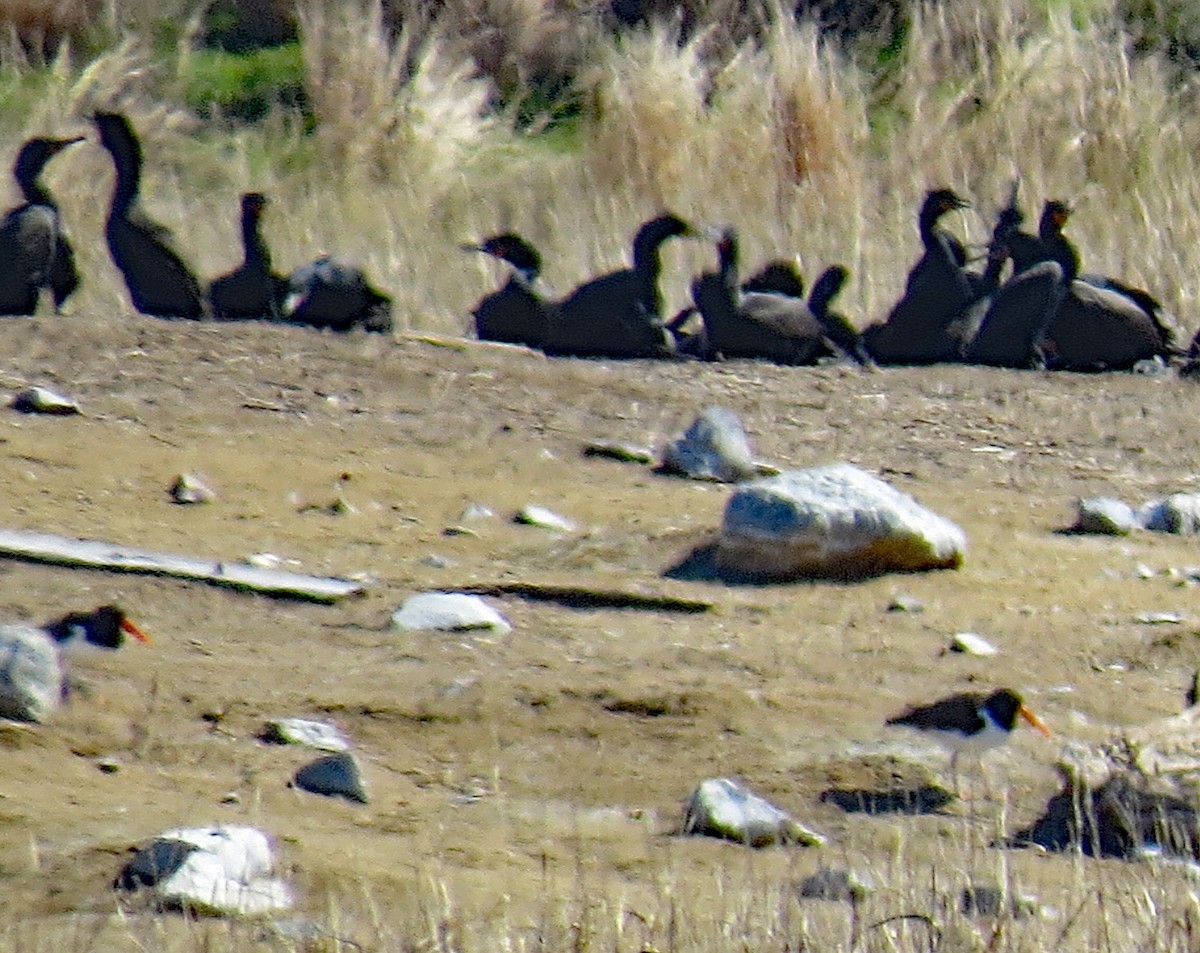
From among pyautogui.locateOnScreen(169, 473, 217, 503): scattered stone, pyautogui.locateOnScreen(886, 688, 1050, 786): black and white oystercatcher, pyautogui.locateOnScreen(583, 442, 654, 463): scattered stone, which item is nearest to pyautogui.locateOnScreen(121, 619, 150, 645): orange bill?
pyautogui.locateOnScreen(169, 473, 217, 503): scattered stone

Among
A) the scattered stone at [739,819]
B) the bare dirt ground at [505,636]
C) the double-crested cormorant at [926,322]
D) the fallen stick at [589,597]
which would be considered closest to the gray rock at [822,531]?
the bare dirt ground at [505,636]

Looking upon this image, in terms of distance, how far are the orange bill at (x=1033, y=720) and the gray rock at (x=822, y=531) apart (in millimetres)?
1435

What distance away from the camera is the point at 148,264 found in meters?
10.5

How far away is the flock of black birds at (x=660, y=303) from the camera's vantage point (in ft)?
33.8

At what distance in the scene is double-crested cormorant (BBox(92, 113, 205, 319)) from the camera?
34.2 feet

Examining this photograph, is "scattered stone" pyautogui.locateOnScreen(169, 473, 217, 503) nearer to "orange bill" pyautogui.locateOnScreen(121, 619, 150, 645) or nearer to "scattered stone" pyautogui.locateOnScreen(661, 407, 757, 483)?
→ "orange bill" pyautogui.locateOnScreen(121, 619, 150, 645)

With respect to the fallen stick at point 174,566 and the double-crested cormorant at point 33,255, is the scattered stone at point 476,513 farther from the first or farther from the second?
the double-crested cormorant at point 33,255

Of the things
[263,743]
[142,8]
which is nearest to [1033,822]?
[263,743]

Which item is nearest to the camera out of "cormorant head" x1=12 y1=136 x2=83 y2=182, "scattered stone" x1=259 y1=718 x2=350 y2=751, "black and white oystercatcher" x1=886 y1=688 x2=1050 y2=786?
"black and white oystercatcher" x1=886 y1=688 x2=1050 y2=786

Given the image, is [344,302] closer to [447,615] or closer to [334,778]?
[447,615]

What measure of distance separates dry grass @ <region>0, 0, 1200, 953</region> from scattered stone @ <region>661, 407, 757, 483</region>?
0.30 m

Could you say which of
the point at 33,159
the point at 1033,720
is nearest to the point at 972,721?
the point at 1033,720

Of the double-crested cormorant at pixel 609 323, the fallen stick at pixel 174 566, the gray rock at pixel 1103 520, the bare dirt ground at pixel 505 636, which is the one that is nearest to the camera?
the bare dirt ground at pixel 505 636

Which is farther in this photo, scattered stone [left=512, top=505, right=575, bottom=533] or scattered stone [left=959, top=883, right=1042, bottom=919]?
scattered stone [left=512, top=505, right=575, bottom=533]
